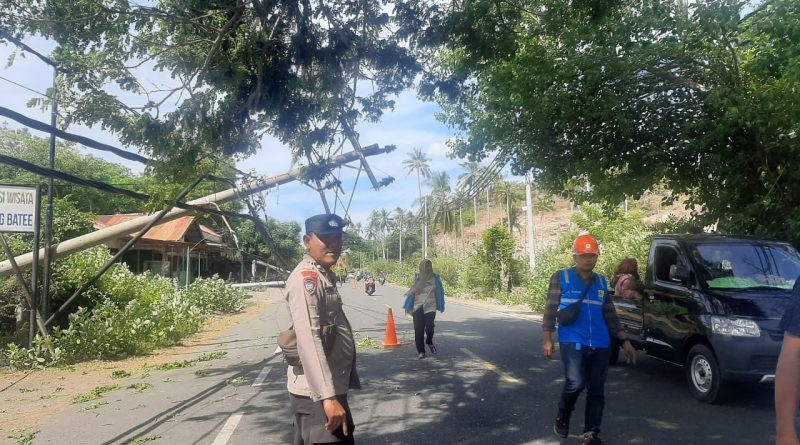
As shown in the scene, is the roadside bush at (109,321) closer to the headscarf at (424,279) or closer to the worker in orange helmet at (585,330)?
the headscarf at (424,279)

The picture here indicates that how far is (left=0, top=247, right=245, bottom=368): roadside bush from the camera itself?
11688 millimetres

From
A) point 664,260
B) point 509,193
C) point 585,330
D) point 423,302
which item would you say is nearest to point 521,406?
point 585,330

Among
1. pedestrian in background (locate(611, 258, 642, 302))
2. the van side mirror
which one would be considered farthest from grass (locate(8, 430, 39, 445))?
pedestrian in background (locate(611, 258, 642, 302))

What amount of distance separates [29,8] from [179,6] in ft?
6.28

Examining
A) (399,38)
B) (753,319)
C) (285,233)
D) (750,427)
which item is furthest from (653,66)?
(285,233)

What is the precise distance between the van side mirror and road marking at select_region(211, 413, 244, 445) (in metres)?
5.41

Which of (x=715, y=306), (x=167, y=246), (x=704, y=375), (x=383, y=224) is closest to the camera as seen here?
(x=715, y=306)

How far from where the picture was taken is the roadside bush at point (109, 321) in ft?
38.3

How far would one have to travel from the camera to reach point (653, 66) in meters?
11.0

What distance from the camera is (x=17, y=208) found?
11719 mm

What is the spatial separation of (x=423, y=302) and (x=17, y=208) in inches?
301

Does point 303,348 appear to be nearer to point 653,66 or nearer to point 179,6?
point 179,6

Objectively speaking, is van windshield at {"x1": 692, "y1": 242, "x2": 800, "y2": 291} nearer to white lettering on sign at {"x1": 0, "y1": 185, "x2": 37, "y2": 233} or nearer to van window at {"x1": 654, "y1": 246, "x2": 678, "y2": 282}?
van window at {"x1": 654, "y1": 246, "x2": 678, "y2": 282}

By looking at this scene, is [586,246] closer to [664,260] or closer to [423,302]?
[664,260]
